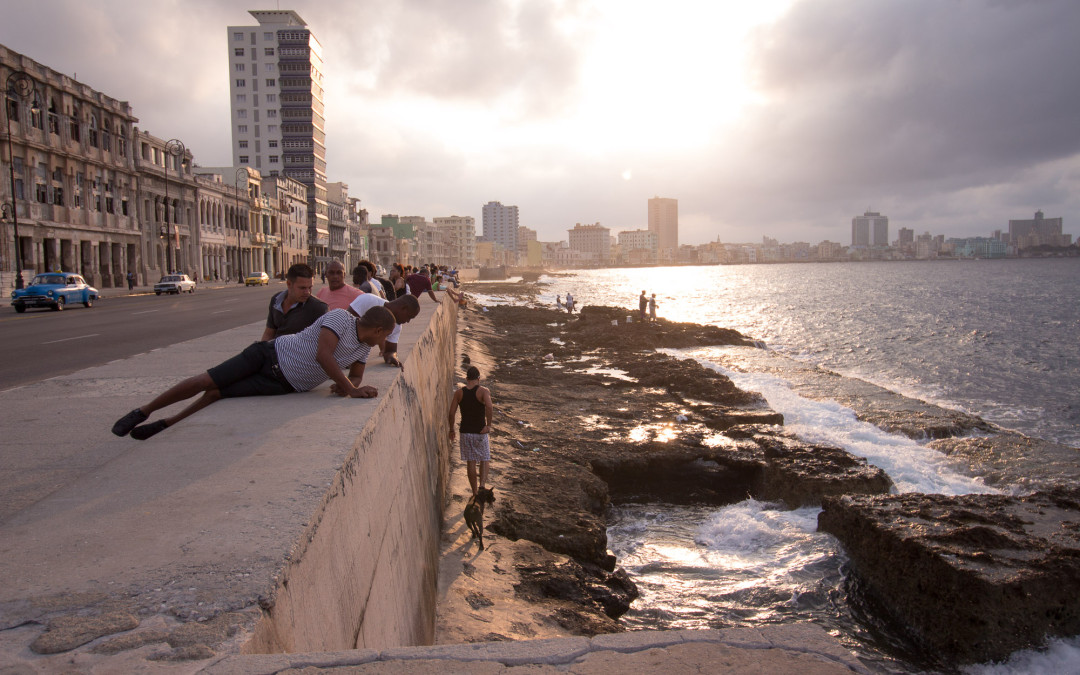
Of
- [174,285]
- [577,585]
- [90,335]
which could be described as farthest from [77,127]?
[577,585]

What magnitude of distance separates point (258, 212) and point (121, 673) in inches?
3207

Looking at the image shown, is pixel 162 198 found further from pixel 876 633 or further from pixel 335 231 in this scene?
pixel 876 633

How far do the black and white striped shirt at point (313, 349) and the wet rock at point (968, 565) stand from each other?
537 centimetres

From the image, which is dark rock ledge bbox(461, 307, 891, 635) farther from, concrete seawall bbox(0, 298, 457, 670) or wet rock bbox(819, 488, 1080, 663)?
concrete seawall bbox(0, 298, 457, 670)

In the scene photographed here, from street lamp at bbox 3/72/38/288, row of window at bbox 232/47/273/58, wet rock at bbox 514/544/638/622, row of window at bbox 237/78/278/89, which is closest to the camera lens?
wet rock at bbox 514/544/638/622

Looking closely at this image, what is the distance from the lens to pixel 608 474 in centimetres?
1003

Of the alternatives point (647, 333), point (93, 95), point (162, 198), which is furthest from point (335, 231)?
point (647, 333)

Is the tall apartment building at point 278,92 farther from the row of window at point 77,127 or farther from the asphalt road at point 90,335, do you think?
the asphalt road at point 90,335

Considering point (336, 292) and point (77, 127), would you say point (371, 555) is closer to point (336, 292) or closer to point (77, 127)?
point (336, 292)

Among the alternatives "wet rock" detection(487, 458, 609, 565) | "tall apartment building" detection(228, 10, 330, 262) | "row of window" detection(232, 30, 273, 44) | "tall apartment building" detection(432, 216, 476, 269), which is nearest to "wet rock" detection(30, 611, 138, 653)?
"wet rock" detection(487, 458, 609, 565)

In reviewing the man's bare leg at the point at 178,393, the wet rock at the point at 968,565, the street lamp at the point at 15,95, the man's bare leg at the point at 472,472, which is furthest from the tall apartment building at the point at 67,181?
the wet rock at the point at 968,565

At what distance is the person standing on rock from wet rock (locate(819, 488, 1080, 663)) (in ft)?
13.4

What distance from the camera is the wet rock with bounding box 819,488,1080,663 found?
5.88 meters

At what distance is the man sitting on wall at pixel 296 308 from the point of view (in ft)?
20.9
